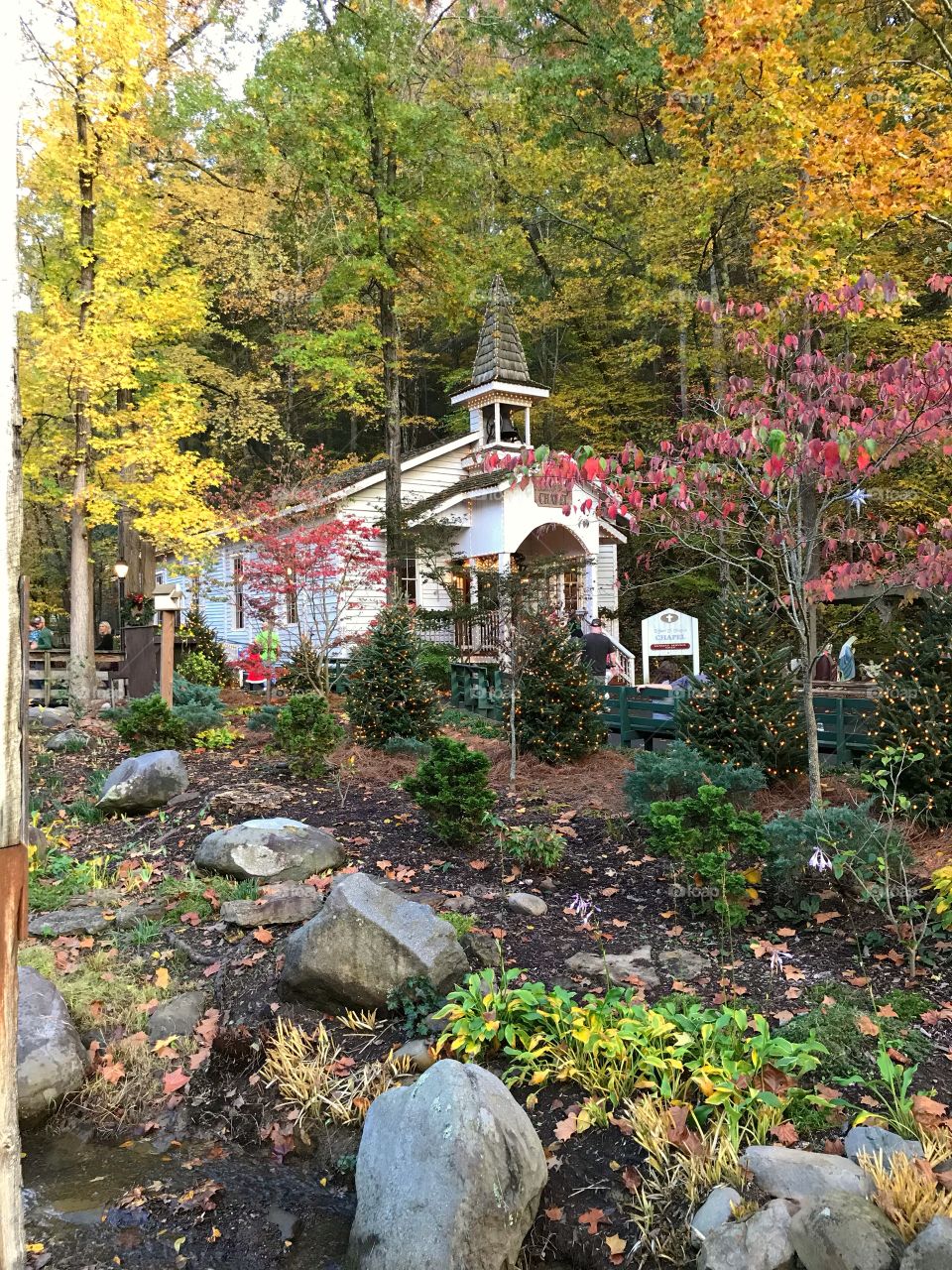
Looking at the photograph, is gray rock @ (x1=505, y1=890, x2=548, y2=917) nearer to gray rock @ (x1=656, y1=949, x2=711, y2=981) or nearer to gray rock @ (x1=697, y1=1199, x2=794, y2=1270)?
gray rock @ (x1=656, y1=949, x2=711, y2=981)

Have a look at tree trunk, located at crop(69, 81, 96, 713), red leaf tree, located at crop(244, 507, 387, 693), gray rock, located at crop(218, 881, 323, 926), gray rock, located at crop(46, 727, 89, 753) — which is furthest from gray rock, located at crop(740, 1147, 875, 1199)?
tree trunk, located at crop(69, 81, 96, 713)

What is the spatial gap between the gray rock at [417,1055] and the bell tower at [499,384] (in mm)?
16047

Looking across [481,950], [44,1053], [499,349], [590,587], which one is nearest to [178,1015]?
[44,1053]

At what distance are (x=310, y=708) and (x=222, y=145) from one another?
17525 millimetres

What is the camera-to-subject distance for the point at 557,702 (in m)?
9.92

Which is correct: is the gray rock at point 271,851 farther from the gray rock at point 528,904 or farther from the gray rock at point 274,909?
the gray rock at point 528,904

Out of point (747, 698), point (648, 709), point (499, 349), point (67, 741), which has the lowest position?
point (67, 741)

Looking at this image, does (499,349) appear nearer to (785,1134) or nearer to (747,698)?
(747,698)

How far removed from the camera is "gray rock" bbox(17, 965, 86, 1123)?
444 centimetres

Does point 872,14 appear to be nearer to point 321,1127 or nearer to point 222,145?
point 222,145

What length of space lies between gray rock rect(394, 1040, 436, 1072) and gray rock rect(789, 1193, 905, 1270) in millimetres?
1890

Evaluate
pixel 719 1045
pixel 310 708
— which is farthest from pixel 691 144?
pixel 719 1045

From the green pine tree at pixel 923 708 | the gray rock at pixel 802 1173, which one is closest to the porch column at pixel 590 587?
the green pine tree at pixel 923 708

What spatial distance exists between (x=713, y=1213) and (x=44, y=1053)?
11.3 ft
